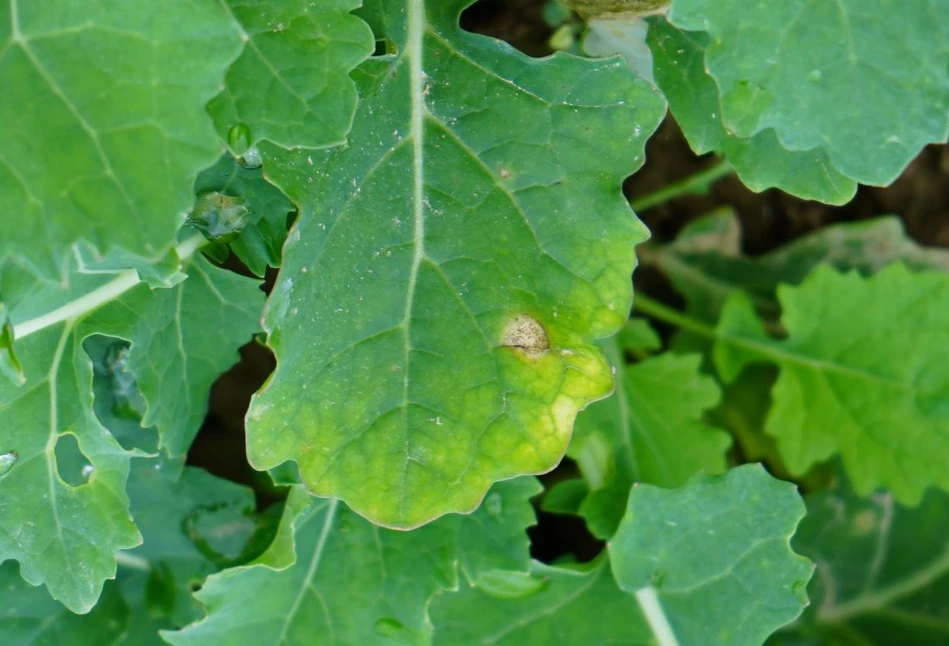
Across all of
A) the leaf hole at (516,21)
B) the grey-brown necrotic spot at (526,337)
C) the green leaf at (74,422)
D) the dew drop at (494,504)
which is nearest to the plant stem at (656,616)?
the dew drop at (494,504)

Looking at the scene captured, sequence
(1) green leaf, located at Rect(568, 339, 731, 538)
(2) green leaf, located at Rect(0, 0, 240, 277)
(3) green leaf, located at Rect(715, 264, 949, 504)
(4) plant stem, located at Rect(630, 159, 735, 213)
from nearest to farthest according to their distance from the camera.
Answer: (2) green leaf, located at Rect(0, 0, 240, 277) → (1) green leaf, located at Rect(568, 339, 731, 538) → (3) green leaf, located at Rect(715, 264, 949, 504) → (4) plant stem, located at Rect(630, 159, 735, 213)

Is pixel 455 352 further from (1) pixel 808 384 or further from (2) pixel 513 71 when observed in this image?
(1) pixel 808 384

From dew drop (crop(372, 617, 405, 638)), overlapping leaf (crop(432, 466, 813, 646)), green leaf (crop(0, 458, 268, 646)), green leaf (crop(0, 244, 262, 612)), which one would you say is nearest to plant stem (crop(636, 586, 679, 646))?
overlapping leaf (crop(432, 466, 813, 646))

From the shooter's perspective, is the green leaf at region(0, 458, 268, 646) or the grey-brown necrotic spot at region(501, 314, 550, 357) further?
the green leaf at region(0, 458, 268, 646)

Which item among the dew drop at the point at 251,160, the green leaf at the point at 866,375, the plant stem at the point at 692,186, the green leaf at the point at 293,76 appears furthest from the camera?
the plant stem at the point at 692,186

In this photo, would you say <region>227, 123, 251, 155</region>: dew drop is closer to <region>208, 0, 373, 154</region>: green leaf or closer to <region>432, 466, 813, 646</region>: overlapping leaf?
<region>208, 0, 373, 154</region>: green leaf

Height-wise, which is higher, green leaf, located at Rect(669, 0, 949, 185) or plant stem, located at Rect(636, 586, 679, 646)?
green leaf, located at Rect(669, 0, 949, 185)

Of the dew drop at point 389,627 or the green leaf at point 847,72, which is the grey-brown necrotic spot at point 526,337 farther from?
the dew drop at point 389,627

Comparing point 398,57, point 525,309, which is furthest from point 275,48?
point 525,309
